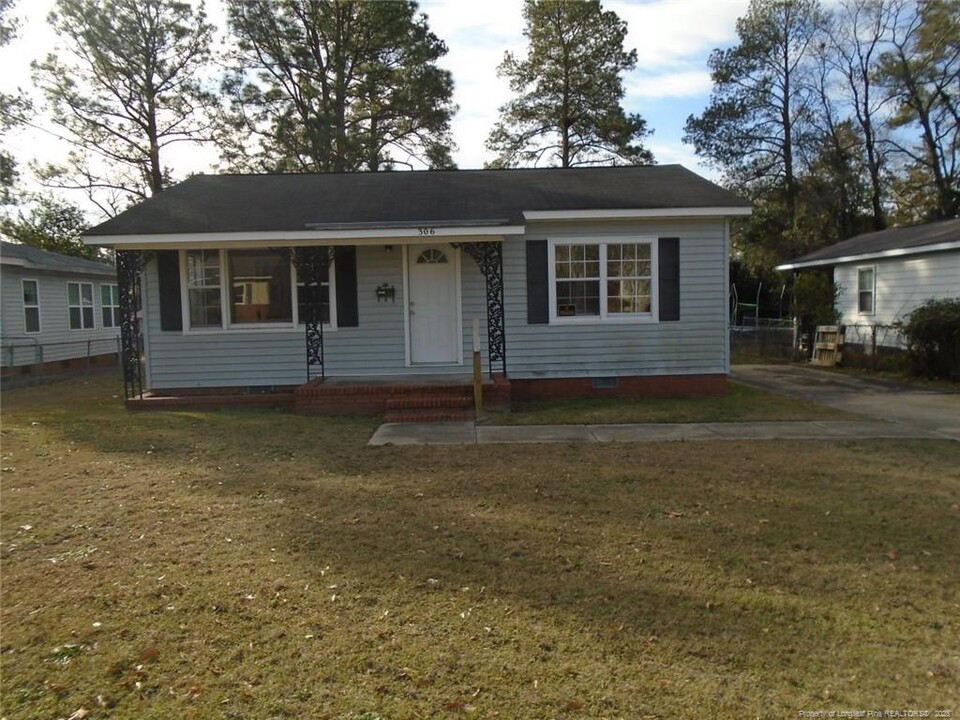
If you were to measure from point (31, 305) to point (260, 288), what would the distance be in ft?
37.7

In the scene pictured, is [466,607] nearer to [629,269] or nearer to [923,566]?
[923,566]

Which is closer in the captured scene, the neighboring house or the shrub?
the shrub

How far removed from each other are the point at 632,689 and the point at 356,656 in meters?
1.25

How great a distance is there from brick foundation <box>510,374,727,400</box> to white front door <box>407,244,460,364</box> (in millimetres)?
1339

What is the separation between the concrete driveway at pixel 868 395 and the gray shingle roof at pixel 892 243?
3080 mm

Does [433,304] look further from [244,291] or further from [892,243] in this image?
[892,243]

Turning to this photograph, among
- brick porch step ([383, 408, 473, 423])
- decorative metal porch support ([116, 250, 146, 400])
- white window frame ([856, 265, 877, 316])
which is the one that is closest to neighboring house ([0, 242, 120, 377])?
decorative metal porch support ([116, 250, 146, 400])

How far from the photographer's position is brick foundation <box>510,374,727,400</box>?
38.6ft

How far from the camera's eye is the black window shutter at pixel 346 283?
11.6 m

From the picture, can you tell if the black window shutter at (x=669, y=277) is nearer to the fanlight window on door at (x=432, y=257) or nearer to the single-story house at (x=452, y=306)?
the single-story house at (x=452, y=306)

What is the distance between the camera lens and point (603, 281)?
459 inches

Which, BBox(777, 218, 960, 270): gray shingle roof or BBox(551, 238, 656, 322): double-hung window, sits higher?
BBox(777, 218, 960, 270): gray shingle roof

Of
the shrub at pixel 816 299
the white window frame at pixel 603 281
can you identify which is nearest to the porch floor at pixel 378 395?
the white window frame at pixel 603 281

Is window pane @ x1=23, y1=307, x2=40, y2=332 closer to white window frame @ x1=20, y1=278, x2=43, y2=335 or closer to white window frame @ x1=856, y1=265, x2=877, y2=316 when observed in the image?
white window frame @ x1=20, y1=278, x2=43, y2=335
